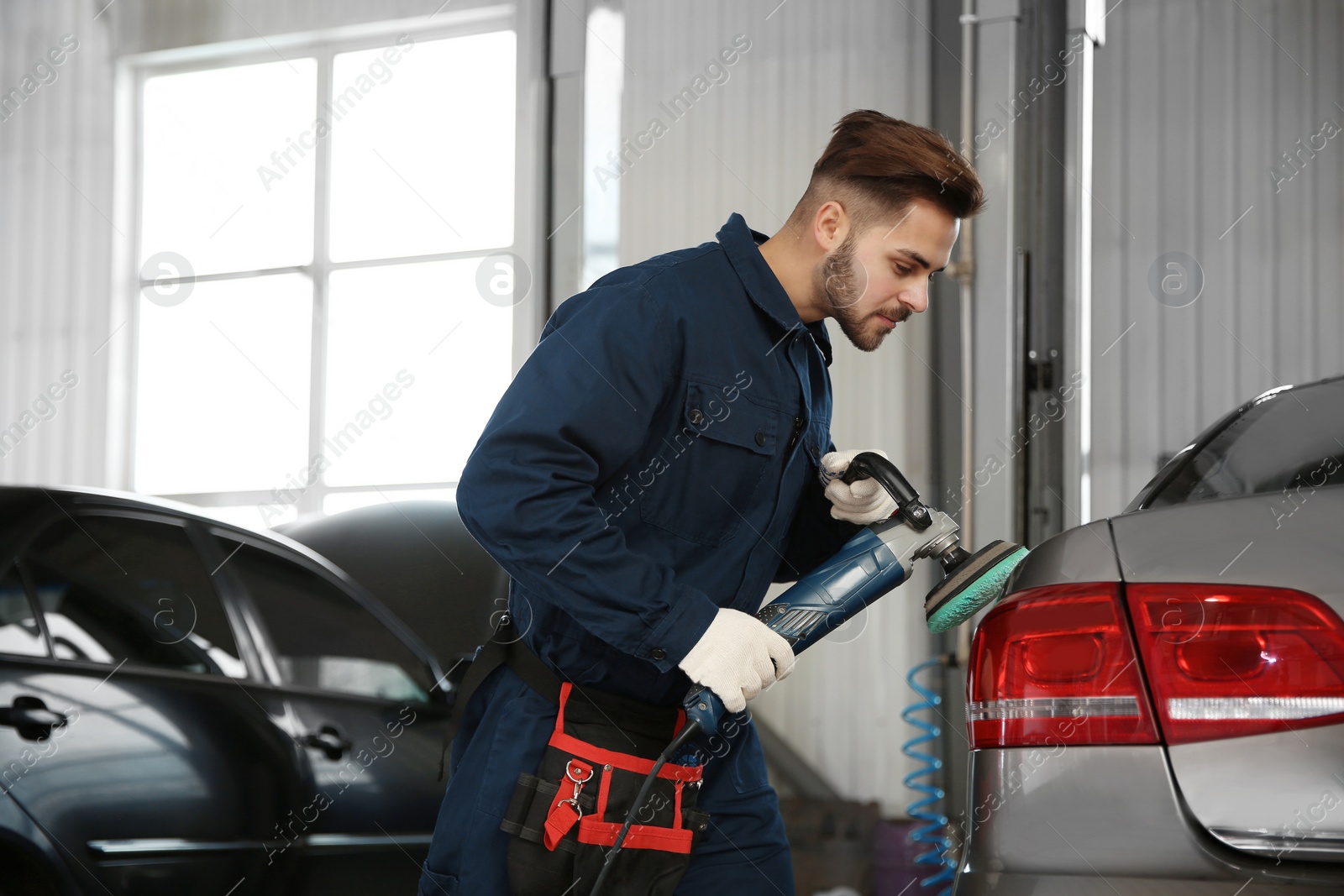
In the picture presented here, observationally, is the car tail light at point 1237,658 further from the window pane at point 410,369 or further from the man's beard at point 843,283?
the window pane at point 410,369

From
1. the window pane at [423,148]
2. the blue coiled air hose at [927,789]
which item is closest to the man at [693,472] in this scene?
the blue coiled air hose at [927,789]

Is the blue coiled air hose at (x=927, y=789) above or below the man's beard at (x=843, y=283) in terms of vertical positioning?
below

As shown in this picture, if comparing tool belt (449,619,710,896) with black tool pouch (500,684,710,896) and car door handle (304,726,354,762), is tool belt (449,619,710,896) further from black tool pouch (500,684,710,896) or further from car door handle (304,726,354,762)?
car door handle (304,726,354,762)

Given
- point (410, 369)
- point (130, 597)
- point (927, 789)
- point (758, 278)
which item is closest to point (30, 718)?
point (130, 597)

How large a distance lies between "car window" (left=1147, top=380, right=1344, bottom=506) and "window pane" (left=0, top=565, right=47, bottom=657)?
5.75 feet

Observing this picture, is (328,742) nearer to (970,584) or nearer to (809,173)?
(970,584)

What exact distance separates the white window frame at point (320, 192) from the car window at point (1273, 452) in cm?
310

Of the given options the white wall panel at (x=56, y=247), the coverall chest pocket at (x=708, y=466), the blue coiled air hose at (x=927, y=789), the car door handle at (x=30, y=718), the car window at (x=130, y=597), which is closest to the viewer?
the coverall chest pocket at (x=708, y=466)

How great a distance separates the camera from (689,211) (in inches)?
168

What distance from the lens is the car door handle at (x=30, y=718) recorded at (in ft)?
5.94

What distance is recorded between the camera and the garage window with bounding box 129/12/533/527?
4523mm

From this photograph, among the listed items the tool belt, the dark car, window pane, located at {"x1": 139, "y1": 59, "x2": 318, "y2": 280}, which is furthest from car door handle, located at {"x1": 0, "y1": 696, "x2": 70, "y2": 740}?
window pane, located at {"x1": 139, "y1": 59, "x2": 318, "y2": 280}

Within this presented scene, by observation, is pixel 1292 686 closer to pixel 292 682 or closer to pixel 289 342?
pixel 292 682

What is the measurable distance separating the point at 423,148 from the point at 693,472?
3653mm
